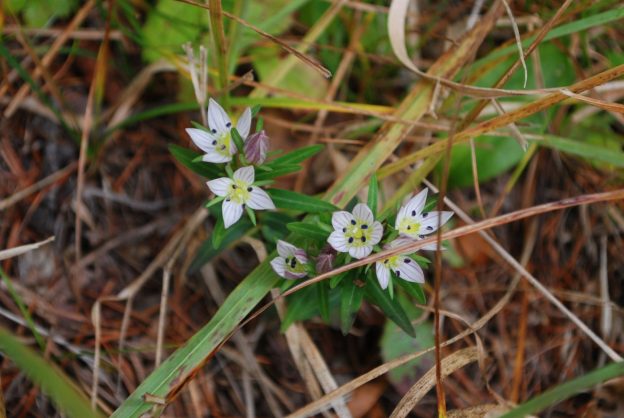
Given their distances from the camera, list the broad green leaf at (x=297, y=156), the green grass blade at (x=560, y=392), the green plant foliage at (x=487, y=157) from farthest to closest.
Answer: the green plant foliage at (x=487, y=157)
the broad green leaf at (x=297, y=156)
the green grass blade at (x=560, y=392)

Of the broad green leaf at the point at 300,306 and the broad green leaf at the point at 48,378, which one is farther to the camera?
the broad green leaf at the point at 300,306

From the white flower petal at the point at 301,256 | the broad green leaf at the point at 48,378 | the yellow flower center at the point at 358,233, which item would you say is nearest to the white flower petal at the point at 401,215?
the yellow flower center at the point at 358,233

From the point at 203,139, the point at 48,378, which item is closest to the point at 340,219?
the point at 203,139

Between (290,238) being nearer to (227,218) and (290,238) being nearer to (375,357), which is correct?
(227,218)

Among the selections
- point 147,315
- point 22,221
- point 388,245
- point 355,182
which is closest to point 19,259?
point 22,221

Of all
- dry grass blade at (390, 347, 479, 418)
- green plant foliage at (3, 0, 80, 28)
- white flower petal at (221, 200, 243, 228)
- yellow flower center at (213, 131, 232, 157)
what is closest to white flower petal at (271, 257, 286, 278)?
white flower petal at (221, 200, 243, 228)

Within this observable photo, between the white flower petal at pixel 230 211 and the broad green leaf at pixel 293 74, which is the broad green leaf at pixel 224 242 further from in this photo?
the broad green leaf at pixel 293 74

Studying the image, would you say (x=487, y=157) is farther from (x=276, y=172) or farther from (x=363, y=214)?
(x=276, y=172)
